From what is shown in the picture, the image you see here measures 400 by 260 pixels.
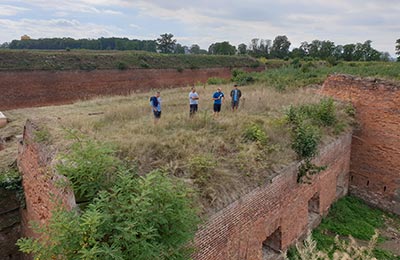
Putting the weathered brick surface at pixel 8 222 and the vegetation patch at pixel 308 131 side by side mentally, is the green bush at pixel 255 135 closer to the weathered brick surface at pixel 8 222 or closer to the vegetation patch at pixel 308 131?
the vegetation patch at pixel 308 131

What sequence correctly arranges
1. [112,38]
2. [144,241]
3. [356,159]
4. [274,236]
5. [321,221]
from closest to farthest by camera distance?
[144,241] < [274,236] < [321,221] < [356,159] < [112,38]

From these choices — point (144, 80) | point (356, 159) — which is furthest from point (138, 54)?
point (356, 159)

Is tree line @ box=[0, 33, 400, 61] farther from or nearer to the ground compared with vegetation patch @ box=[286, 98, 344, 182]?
farther from the ground

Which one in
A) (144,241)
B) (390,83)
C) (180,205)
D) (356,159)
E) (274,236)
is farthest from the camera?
(356,159)

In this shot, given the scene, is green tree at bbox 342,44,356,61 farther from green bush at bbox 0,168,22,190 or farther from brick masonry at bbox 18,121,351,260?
green bush at bbox 0,168,22,190

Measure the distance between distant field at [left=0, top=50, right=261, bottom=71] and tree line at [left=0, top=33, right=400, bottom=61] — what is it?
587 inches

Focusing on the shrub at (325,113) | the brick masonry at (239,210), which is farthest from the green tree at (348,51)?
the brick masonry at (239,210)

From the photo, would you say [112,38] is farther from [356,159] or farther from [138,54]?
[356,159]

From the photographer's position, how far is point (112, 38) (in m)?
77.8

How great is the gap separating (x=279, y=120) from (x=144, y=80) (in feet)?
76.6

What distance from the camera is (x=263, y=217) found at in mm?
6480

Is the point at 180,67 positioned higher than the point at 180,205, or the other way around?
the point at 180,67

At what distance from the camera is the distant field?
74.5 ft

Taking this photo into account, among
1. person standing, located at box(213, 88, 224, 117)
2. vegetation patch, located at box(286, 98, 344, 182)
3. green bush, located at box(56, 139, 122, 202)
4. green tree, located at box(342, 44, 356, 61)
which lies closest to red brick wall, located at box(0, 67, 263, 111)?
person standing, located at box(213, 88, 224, 117)
